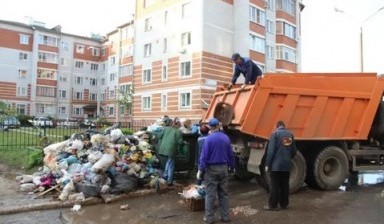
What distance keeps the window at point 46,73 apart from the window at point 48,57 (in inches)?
57.3

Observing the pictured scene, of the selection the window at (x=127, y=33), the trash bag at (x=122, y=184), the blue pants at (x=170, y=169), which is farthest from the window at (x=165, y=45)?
the trash bag at (x=122, y=184)

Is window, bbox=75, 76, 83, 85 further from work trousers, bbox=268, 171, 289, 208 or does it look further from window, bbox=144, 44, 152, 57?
work trousers, bbox=268, 171, 289, 208

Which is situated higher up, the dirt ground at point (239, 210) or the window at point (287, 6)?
the window at point (287, 6)

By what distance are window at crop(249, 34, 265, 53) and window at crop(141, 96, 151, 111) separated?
10760 millimetres

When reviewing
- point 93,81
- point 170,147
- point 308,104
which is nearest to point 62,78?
point 93,81

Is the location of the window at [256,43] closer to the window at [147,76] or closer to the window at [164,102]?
the window at [164,102]

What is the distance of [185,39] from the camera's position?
38.2 meters

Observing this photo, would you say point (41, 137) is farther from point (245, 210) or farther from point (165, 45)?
point (165, 45)

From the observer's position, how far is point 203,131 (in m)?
9.97

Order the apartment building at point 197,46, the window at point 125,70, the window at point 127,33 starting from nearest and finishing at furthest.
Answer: the apartment building at point 197,46, the window at point 125,70, the window at point 127,33

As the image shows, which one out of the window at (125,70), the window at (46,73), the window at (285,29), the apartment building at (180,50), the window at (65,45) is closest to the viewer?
the apartment building at (180,50)

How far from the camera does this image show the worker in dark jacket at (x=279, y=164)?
7.86m

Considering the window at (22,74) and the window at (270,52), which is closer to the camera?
the window at (270,52)

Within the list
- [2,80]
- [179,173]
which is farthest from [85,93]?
[179,173]
